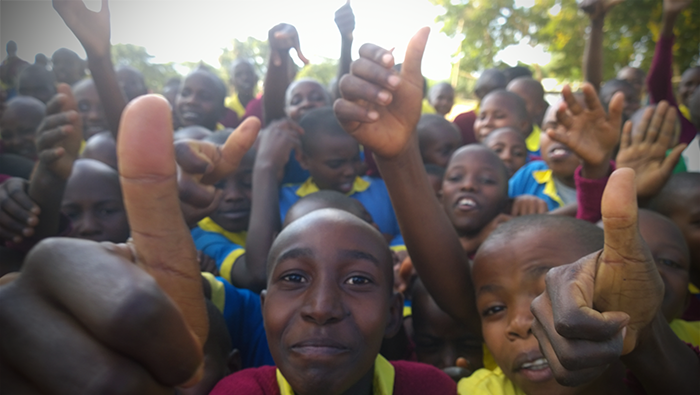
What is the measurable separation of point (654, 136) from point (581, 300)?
1.63 m

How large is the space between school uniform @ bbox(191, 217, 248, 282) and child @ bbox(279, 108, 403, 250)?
1.23 ft

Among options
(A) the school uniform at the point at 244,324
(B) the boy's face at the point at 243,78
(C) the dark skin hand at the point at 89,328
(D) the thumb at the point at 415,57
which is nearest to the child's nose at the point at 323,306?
(C) the dark skin hand at the point at 89,328

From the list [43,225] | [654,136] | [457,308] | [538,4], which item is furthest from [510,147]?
[538,4]

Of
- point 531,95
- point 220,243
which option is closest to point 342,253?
point 220,243

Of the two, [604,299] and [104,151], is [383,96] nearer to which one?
[604,299]

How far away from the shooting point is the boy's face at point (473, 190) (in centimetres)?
252

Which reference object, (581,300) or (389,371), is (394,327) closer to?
(389,371)

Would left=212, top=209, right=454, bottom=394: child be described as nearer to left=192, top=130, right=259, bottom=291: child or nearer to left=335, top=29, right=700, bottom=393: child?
left=335, top=29, right=700, bottom=393: child

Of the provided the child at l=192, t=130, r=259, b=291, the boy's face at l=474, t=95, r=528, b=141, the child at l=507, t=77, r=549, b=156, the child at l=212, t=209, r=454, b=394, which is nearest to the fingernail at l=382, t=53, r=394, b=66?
the child at l=212, t=209, r=454, b=394

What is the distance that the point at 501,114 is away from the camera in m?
3.88

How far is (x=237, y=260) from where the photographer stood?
2430mm

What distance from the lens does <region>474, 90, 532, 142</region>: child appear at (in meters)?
3.88

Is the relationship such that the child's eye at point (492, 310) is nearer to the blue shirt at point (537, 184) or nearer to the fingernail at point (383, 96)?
the fingernail at point (383, 96)

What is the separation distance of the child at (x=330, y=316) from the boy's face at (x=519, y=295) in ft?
0.82
